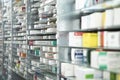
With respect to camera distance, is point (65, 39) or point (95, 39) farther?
point (65, 39)

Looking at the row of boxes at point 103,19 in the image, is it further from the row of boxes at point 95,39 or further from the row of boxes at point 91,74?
the row of boxes at point 91,74

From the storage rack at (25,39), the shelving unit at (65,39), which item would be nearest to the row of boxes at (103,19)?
the shelving unit at (65,39)

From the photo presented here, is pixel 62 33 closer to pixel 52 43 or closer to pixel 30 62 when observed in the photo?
Result: pixel 52 43

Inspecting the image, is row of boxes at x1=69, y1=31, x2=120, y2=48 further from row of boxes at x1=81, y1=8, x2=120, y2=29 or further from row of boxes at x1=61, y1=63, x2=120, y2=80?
row of boxes at x1=61, y1=63, x2=120, y2=80

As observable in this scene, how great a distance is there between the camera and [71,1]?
2688mm

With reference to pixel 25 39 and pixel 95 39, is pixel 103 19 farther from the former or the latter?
pixel 25 39

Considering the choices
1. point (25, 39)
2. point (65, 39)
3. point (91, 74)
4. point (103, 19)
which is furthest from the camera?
point (25, 39)

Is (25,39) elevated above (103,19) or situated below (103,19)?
below

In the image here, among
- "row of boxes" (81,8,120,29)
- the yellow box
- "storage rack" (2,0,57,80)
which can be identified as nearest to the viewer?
"row of boxes" (81,8,120,29)

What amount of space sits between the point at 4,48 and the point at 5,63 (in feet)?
1.27

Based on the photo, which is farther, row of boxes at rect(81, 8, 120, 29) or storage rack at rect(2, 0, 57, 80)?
storage rack at rect(2, 0, 57, 80)

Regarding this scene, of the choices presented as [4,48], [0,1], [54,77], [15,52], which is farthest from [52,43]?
[0,1]

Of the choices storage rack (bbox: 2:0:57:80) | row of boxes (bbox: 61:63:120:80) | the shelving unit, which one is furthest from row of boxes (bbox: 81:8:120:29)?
storage rack (bbox: 2:0:57:80)

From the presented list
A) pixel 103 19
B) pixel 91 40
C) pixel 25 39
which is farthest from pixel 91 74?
pixel 25 39
